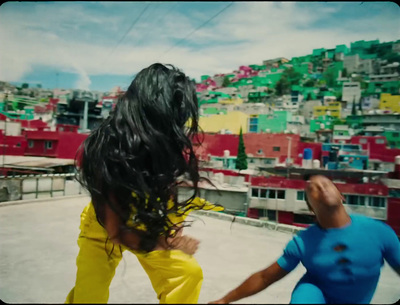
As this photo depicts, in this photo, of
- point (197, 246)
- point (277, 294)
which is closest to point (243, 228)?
point (277, 294)

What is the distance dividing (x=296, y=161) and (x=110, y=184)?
22.8 metres

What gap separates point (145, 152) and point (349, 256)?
691 millimetres

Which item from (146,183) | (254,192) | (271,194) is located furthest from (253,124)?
(146,183)

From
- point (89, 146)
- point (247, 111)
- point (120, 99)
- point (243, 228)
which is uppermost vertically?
point (247, 111)

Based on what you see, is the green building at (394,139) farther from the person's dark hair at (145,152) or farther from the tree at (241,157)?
the person's dark hair at (145,152)

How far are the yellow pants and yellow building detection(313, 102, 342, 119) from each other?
40082 mm

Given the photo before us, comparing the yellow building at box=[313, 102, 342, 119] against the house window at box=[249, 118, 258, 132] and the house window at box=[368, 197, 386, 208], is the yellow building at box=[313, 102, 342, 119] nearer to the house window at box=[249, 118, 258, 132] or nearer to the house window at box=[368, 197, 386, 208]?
the house window at box=[249, 118, 258, 132]

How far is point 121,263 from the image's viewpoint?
177cm

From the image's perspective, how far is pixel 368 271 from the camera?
88cm

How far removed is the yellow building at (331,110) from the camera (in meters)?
37.7

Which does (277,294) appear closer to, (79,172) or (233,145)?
(79,172)

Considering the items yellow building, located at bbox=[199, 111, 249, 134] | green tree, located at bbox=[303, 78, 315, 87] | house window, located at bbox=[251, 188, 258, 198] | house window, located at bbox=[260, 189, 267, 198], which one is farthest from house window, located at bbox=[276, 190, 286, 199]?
green tree, located at bbox=[303, 78, 315, 87]

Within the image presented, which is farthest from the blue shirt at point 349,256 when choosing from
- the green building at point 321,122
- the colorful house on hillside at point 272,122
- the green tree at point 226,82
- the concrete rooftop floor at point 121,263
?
the green tree at point 226,82

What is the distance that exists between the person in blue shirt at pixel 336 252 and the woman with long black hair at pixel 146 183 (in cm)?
22
